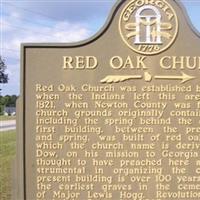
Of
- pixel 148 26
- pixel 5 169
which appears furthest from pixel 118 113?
pixel 5 169

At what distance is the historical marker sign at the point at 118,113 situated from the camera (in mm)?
5910

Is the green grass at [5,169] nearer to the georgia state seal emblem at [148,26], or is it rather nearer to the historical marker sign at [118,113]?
the historical marker sign at [118,113]

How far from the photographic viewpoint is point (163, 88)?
595cm

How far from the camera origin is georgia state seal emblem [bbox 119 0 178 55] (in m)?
5.95

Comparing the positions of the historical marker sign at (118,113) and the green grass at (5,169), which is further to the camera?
the green grass at (5,169)

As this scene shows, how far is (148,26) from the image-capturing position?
233 inches

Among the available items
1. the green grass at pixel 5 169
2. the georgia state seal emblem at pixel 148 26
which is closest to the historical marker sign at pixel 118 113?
the georgia state seal emblem at pixel 148 26

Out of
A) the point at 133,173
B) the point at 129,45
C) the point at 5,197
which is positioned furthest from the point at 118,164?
the point at 5,197

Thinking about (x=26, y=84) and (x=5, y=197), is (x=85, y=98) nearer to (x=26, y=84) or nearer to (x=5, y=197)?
(x=26, y=84)

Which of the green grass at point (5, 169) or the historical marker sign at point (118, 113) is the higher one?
the historical marker sign at point (118, 113)

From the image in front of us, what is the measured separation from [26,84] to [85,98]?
23.5 inches

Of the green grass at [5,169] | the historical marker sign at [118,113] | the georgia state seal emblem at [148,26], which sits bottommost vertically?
the green grass at [5,169]

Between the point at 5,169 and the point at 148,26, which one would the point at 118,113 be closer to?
the point at 148,26

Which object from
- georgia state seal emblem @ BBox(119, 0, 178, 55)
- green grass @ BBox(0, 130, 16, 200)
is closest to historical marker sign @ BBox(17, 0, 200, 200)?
georgia state seal emblem @ BBox(119, 0, 178, 55)
